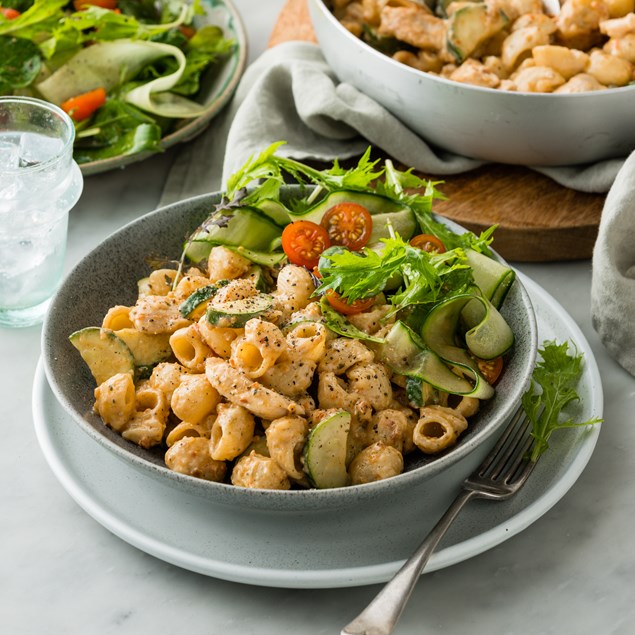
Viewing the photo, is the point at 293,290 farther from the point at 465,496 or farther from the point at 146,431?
the point at 465,496

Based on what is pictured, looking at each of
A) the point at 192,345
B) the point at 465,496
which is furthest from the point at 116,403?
the point at 465,496

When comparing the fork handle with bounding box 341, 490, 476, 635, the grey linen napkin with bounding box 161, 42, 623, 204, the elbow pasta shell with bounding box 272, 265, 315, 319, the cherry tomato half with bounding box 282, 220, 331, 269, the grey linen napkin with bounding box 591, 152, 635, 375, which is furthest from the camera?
the grey linen napkin with bounding box 161, 42, 623, 204

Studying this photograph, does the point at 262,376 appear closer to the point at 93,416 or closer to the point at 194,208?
the point at 93,416

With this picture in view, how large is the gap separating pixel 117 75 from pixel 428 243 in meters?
1.68

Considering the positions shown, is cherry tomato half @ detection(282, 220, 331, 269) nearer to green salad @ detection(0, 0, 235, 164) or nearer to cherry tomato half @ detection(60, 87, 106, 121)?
green salad @ detection(0, 0, 235, 164)

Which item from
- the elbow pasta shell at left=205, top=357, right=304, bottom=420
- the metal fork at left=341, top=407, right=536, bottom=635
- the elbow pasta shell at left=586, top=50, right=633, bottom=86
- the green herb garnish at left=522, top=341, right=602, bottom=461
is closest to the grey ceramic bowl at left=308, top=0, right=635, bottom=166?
the elbow pasta shell at left=586, top=50, right=633, bottom=86

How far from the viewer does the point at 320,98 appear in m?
3.09

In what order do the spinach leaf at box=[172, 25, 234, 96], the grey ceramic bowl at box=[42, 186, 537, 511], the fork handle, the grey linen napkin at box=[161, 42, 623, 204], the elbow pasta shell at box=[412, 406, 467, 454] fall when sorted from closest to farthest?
the fork handle, the grey ceramic bowl at box=[42, 186, 537, 511], the elbow pasta shell at box=[412, 406, 467, 454], the grey linen napkin at box=[161, 42, 623, 204], the spinach leaf at box=[172, 25, 234, 96]

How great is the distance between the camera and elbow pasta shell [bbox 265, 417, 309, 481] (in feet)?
6.33

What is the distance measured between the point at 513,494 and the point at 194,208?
1.16 metres

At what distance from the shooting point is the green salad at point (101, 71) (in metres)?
3.33

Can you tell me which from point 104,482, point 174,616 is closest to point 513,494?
point 174,616

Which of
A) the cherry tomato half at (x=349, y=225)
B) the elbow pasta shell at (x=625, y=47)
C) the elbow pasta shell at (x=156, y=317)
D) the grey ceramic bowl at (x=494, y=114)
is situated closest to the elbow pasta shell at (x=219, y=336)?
the elbow pasta shell at (x=156, y=317)

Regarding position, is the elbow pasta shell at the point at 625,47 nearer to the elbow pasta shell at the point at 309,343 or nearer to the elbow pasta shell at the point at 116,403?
the elbow pasta shell at the point at 309,343
